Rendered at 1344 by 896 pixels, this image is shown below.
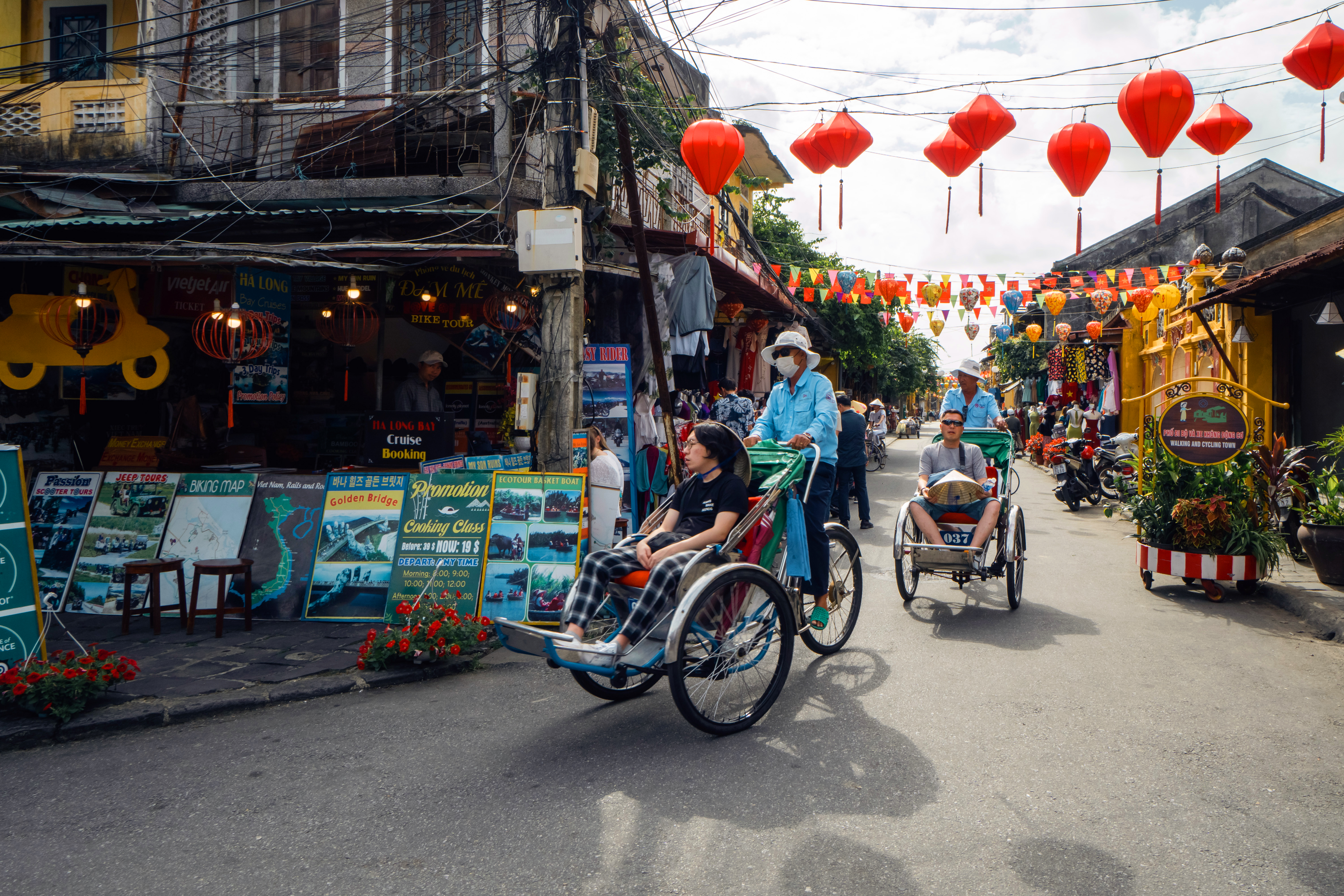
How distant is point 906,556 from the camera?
7230 millimetres

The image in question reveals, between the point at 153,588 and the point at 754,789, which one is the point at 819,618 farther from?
the point at 153,588

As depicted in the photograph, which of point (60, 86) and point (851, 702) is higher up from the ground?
point (60, 86)

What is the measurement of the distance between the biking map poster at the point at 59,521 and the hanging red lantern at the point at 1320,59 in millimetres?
9398

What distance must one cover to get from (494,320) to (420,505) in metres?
3.32

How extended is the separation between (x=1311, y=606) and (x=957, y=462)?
9.39 ft

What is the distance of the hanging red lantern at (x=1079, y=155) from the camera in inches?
264

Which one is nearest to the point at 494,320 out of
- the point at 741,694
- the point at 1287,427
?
the point at 741,694

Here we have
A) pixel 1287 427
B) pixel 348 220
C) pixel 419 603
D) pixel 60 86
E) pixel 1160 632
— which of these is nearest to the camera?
pixel 419 603

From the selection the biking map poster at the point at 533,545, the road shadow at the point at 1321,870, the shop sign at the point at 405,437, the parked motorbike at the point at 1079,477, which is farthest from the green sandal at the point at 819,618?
the parked motorbike at the point at 1079,477

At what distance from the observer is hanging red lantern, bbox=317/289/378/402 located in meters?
9.24

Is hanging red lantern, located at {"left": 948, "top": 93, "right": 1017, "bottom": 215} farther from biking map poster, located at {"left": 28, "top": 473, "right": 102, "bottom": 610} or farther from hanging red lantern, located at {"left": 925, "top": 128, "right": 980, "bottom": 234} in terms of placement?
biking map poster, located at {"left": 28, "top": 473, "right": 102, "bottom": 610}

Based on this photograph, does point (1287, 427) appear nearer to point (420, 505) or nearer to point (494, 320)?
point (494, 320)

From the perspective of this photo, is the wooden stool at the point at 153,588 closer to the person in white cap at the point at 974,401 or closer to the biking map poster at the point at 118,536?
the biking map poster at the point at 118,536

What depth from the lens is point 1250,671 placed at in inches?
206
